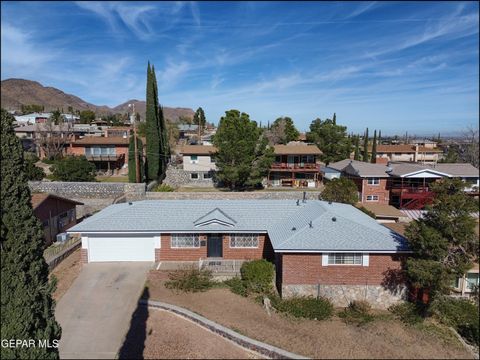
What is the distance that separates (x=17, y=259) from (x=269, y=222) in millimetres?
14491

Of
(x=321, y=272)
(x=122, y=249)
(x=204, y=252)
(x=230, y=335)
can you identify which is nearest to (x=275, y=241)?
(x=321, y=272)

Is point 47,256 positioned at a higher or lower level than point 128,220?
lower

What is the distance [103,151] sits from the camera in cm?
4712

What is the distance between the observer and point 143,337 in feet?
40.9

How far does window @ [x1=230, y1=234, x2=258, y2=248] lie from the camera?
66.1 feet

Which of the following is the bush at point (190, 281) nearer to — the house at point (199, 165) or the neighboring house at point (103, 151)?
the house at point (199, 165)

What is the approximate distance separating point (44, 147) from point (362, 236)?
47782 millimetres

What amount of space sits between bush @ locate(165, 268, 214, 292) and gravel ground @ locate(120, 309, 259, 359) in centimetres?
282

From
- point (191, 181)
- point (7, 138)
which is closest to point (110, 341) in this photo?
point (7, 138)

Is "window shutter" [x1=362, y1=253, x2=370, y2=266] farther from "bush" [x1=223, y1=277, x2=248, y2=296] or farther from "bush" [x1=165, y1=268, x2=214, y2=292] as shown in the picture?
"bush" [x1=165, y1=268, x2=214, y2=292]

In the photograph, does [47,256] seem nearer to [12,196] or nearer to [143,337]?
[143,337]

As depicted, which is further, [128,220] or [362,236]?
[128,220]

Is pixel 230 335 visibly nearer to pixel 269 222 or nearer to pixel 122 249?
pixel 269 222

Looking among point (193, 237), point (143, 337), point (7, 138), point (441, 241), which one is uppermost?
point (7, 138)
